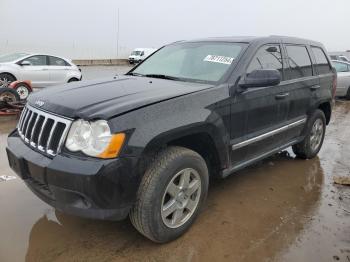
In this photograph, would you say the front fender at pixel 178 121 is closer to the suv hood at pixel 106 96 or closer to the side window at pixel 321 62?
the suv hood at pixel 106 96

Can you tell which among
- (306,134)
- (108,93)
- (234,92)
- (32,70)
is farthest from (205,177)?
(32,70)

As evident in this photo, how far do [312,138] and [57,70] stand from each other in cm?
932

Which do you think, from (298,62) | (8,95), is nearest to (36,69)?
(8,95)

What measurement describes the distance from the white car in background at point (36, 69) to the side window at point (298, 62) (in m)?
9.13

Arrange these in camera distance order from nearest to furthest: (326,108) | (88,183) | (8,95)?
(88,183) → (326,108) → (8,95)

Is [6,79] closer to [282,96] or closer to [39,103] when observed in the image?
[39,103]

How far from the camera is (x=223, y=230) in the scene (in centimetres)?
303

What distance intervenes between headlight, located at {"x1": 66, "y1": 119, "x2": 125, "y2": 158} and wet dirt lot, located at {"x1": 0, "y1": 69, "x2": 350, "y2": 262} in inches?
35.7

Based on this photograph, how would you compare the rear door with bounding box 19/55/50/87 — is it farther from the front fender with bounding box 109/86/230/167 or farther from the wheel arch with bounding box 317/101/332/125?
the front fender with bounding box 109/86/230/167

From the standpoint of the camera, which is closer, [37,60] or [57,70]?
[37,60]

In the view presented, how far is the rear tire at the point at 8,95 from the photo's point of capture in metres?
7.52

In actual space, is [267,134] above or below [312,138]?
above

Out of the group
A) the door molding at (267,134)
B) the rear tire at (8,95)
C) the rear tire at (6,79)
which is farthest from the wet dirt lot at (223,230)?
the rear tire at (6,79)

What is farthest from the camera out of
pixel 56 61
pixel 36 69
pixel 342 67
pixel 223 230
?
pixel 342 67
